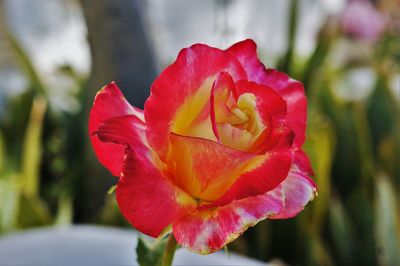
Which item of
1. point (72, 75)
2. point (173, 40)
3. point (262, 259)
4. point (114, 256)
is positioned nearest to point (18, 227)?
point (262, 259)

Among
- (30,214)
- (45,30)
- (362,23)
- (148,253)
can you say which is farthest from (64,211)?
(45,30)


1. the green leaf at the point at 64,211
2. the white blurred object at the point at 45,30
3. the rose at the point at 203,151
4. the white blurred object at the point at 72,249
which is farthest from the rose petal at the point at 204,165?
the white blurred object at the point at 45,30

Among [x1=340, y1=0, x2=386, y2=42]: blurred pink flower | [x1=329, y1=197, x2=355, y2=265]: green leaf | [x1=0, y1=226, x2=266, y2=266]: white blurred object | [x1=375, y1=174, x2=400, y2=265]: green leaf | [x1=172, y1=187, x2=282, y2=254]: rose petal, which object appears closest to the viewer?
[x1=172, y1=187, x2=282, y2=254]: rose petal

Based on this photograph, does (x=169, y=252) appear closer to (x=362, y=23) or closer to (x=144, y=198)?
(x=144, y=198)

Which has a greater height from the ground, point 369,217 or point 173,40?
point 369,217

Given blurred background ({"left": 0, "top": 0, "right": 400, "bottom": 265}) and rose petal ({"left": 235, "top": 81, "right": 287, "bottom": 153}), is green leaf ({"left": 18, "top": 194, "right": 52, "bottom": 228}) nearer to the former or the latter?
blurred background ({"left": 0, "top": 0, "right": 400, "bottom": 265})

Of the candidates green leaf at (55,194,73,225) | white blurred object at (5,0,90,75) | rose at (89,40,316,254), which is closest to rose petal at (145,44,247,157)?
rose at (89,40,316,254)

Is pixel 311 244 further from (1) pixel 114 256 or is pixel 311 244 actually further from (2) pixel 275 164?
(2) pixel 275 164
